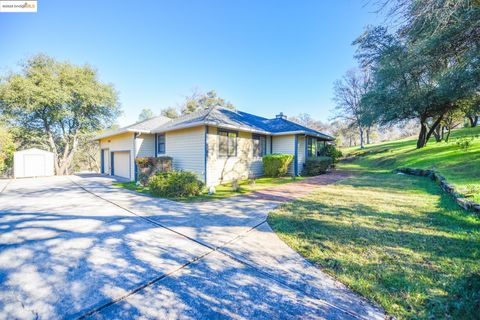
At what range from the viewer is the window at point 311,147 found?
14289 mm

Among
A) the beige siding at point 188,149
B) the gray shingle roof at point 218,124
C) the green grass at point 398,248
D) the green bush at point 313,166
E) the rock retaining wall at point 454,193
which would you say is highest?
the gray shingle roof at point 218,124

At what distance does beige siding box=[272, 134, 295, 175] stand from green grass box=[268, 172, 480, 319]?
6.84 m

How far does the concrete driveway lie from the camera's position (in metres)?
2.01

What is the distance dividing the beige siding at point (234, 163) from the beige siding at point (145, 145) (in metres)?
5.52

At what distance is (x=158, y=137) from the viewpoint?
13.0 metres

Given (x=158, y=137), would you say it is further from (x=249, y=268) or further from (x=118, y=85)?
(x=118, y=85)

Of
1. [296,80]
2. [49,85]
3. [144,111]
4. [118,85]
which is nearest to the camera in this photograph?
[49,85]

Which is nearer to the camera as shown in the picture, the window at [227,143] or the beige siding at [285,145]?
the window at [227,143]

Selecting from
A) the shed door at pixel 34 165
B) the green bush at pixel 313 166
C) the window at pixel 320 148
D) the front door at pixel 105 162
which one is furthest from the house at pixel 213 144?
the shed door at pixel 34 165

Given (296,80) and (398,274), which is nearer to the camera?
(398,274)

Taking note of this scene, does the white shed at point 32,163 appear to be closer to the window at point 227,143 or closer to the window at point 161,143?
the window at point 161,143

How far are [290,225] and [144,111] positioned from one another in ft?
157

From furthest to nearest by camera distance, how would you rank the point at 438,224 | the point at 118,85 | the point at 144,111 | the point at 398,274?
1. the point at 144,111
2. the point at 118,85
3. the point at 438,224
4. the point at 398,274

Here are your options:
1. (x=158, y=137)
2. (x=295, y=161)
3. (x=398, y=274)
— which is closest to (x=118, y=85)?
(x=158, y=137)
